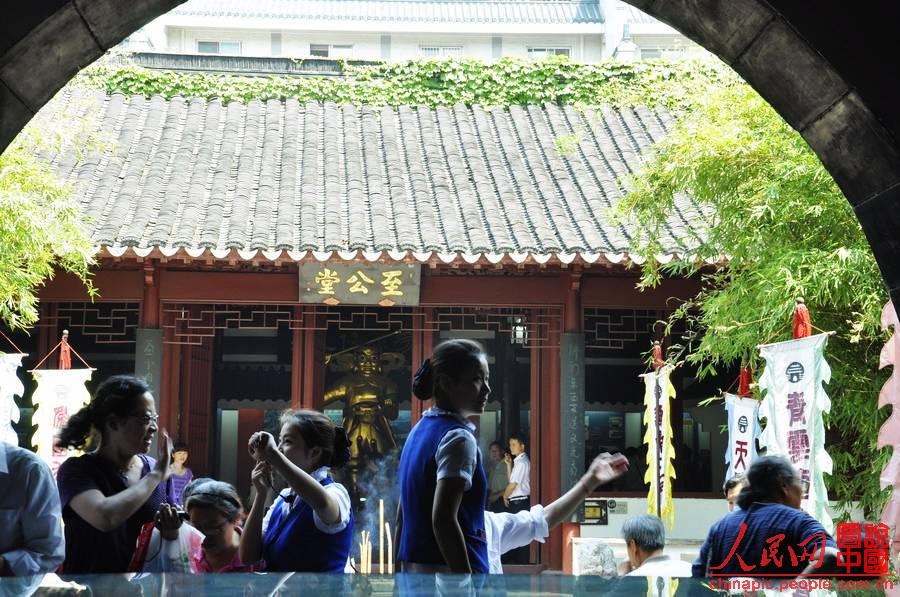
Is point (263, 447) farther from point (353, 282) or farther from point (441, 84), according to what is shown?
point (441, 84)

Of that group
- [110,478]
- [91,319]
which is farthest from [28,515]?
[91,319]

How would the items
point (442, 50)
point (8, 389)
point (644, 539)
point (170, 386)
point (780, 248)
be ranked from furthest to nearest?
point (442, 50)
point (170, 386)
point (8, 389)
point (780, 248)
point (644, 539)

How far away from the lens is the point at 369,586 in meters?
2.37

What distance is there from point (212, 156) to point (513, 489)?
5.08m

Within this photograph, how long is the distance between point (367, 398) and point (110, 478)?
9.82m

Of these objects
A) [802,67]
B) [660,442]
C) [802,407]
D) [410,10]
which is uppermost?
[410,10]

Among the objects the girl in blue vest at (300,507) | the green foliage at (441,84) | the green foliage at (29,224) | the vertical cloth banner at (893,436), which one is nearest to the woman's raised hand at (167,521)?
the girl in blue vest at (300,507)

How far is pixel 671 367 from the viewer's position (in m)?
9.54

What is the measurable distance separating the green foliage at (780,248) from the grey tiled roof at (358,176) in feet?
5.42

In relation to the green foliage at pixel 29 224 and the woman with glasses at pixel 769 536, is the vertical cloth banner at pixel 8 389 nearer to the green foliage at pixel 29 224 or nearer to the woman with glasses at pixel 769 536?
the green foliage at pixel 29 224

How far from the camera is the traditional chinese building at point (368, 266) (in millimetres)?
10336

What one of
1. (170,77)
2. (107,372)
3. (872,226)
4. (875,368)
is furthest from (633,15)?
(872,226)

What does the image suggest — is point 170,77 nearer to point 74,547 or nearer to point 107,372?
point 107,372

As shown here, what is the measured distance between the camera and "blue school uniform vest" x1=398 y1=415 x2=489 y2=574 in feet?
10.3
